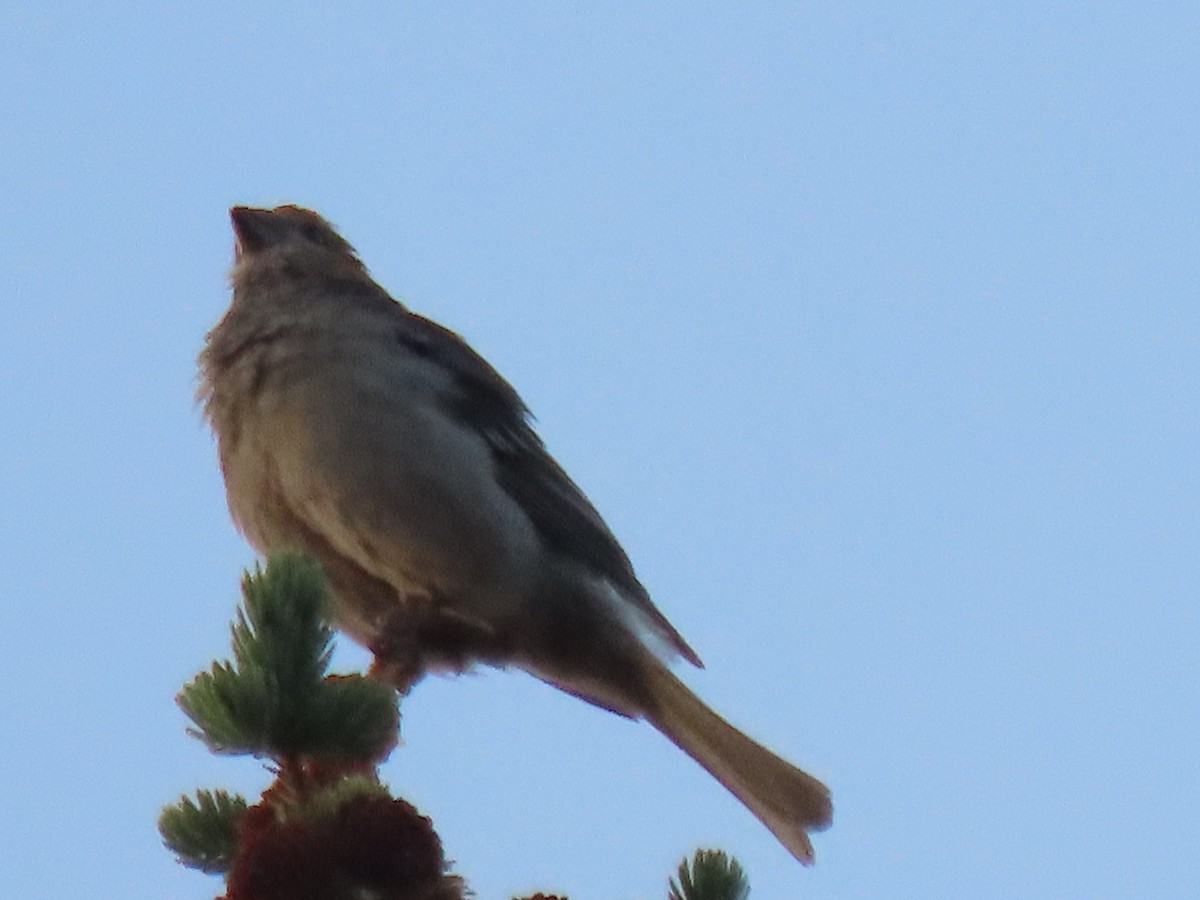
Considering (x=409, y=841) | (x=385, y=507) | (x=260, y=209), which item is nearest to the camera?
(x=409, y=841)

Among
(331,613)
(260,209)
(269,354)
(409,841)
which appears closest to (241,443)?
(269,354)

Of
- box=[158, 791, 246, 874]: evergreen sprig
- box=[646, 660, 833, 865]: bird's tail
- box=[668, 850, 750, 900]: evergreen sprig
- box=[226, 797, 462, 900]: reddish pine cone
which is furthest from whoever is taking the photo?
box=[646, 660, 833, 865]: bird's tail

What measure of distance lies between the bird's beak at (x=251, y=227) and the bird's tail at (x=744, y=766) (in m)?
2.02

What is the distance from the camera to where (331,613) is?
86.8 inches

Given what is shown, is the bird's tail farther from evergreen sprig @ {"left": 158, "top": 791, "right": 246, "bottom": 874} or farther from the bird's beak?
evergreen sprig @ {"left": 158, "top": 791, "right": 246, "bottom": 874}

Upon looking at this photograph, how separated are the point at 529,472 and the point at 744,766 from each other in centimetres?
110

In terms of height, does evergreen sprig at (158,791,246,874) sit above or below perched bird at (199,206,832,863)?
below

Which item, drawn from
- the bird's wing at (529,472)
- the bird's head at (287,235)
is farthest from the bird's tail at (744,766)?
the bird's head at (287,235)

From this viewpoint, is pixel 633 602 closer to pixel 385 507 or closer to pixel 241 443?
pixel 385 507

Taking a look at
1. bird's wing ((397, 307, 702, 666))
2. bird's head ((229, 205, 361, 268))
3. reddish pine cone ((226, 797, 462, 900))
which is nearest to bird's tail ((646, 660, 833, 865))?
bird's wing ((397, 307, 702, 666))

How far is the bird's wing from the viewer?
16.2ft

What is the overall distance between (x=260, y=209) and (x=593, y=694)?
A: 2147mm

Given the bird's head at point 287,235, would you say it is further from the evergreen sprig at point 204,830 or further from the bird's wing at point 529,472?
the evergreen sprig at point 204,830

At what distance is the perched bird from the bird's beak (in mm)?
547
